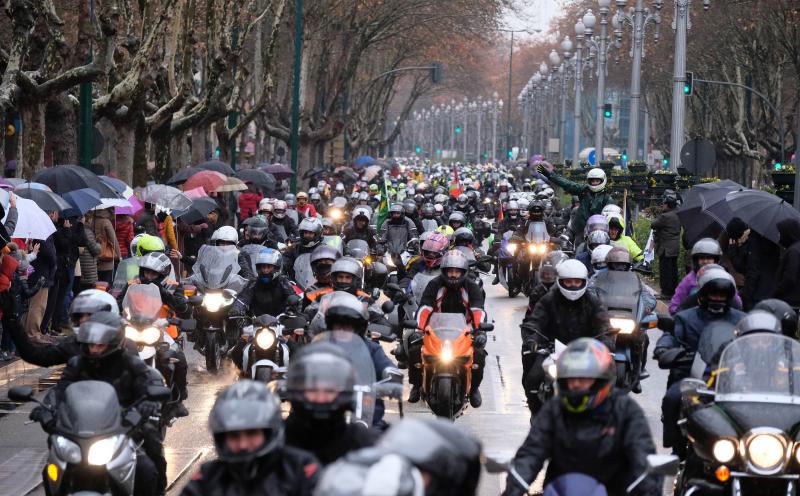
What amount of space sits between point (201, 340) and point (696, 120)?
179ft

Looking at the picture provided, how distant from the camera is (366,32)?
54750mm

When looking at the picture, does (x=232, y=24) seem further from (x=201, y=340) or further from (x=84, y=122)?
(x=201, y=340)

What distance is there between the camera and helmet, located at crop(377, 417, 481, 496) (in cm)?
515

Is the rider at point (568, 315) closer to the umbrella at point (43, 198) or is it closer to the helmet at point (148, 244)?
the helmet at point (148, 244)

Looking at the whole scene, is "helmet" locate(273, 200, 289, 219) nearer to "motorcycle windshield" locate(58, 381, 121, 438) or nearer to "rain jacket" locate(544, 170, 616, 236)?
"rain jacket" locate(544, 170, 616, 236)

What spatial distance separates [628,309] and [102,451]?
19.7 feet

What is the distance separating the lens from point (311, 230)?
54.3 ft

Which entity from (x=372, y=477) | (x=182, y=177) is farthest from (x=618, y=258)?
(x=182, y=177)

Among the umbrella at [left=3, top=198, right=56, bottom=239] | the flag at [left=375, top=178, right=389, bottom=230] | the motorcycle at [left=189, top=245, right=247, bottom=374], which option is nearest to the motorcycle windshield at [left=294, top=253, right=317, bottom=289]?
the motorcycle at [left=189, top=245, right=247, bottom=374]

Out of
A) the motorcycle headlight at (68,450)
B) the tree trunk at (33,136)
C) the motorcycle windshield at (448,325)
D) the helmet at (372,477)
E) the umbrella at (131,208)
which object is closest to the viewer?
the helmet at (372,477)

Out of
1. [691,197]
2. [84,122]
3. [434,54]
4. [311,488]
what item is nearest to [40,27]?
[84,122]

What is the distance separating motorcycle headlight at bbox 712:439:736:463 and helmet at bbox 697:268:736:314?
7.24 ft

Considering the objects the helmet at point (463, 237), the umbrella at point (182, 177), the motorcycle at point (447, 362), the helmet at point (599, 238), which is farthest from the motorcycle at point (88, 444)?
the umbrella at point (182, 177)

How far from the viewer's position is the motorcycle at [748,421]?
26.9 ft
